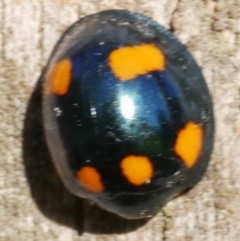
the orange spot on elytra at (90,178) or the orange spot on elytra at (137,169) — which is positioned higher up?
the orange spot on elytra at (137,169)

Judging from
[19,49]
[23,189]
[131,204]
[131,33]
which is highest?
[131,33]

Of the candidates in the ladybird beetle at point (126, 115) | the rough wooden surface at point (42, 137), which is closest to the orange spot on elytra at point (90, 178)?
the ladybird beetle at point (126, 115)

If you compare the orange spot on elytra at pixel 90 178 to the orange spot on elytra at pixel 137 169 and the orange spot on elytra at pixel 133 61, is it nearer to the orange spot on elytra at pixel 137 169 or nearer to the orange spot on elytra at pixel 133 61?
the orange spot on elytra at pixel 137 169

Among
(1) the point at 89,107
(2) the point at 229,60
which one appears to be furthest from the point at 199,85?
(1) the point at 89,107

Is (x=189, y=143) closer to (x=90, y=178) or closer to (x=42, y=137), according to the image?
(x=90, y=178)

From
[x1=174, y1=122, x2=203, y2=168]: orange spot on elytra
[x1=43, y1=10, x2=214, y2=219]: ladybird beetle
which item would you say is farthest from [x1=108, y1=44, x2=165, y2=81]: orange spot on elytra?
[x1=174, y1=122, x2=203, y2=168]: orange spot on elytra

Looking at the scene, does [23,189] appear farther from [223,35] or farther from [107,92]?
[223,35]

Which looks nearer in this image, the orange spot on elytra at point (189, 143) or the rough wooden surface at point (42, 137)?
the orange spot on elytra at point (189, 143)

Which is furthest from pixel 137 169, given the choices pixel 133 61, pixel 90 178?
pixel 133 61
